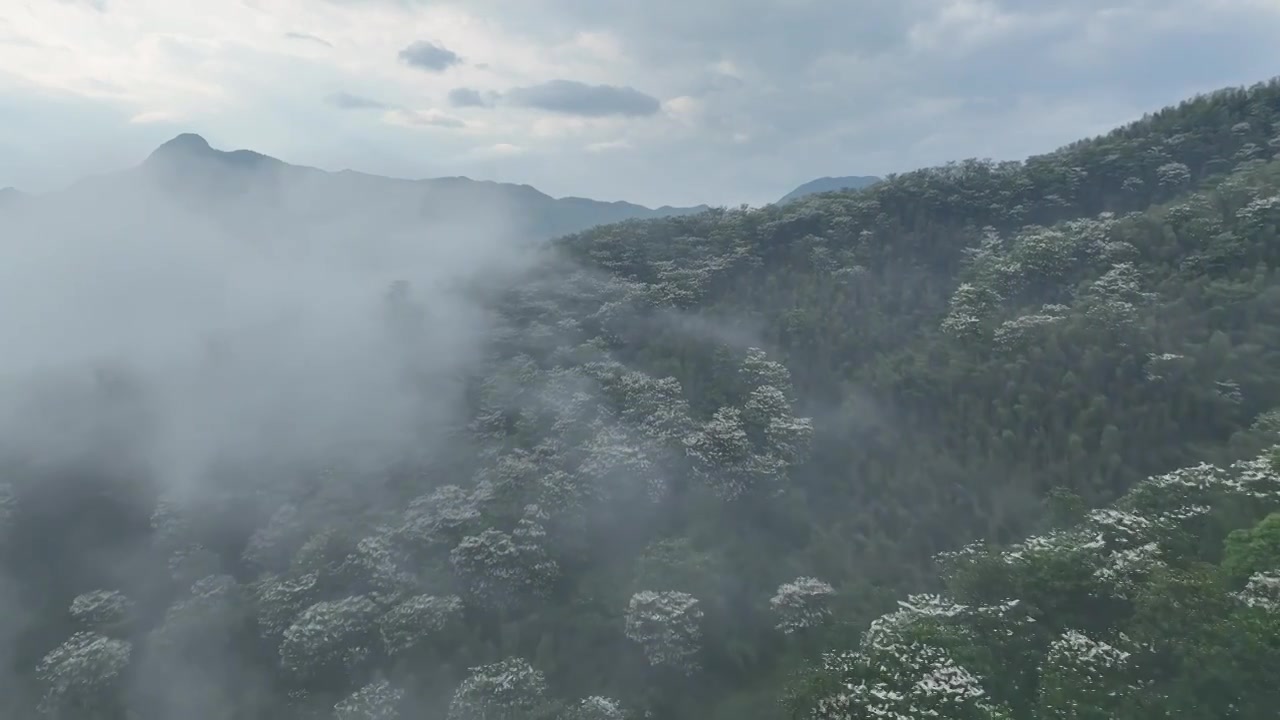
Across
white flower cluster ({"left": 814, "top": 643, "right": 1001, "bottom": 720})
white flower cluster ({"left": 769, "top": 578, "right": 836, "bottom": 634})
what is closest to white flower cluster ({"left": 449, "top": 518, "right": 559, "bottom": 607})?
white flower cluster ({"left": 769, "top": 578, "right": 836, "bottom": 634})

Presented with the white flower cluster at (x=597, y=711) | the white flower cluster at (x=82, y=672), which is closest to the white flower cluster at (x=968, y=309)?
the white flower cluster at (x=597, y=711)

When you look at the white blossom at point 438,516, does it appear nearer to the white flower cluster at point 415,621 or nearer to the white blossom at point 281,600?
the white flower cluster at point 415,621

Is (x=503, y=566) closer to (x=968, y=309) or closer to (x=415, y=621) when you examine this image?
(x=415, y=621)

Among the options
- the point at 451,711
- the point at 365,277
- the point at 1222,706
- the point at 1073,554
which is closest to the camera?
the point at 1222,706

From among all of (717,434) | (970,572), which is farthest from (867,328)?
(970,572)

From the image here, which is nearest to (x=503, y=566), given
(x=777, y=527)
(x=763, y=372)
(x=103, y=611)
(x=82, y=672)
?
(x=777, y=527)

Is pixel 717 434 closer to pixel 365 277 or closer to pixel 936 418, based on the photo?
pixel 936 418

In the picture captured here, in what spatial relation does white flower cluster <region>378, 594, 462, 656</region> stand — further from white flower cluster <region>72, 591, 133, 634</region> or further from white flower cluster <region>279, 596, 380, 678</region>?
white flower cluster <region>72, 591, 133, 634</region>
